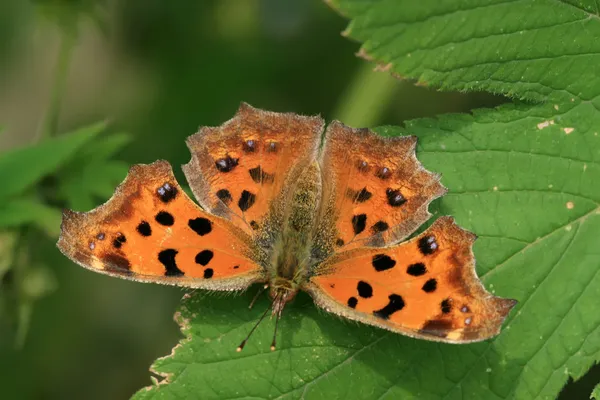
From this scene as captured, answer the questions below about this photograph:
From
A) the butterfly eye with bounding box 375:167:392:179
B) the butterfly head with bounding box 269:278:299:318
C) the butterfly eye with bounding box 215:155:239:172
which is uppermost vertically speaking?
the butterfly eye with bounding box 375:167:392:179

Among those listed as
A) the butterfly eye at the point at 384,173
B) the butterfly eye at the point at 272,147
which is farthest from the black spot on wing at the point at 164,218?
the butterfly eye at the point at 384,173

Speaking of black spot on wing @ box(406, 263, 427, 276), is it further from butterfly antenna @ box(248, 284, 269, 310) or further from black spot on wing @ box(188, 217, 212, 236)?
black spot on wing @ box(188, 217, 212, 236)

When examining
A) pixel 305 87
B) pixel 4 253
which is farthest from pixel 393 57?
pixel 305 87

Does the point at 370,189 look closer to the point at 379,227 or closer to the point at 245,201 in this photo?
the point at 379,227

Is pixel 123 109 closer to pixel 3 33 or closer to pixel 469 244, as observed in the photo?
pixel 3 33

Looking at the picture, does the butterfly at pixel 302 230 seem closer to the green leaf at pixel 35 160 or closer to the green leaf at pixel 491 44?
the green leaf at pixel 491 44

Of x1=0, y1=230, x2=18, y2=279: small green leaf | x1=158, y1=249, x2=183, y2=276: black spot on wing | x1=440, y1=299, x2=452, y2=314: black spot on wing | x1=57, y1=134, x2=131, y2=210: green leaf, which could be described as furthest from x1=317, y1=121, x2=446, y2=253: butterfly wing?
x1=0, y1=230, x2=18, y2=279: small green leaf
